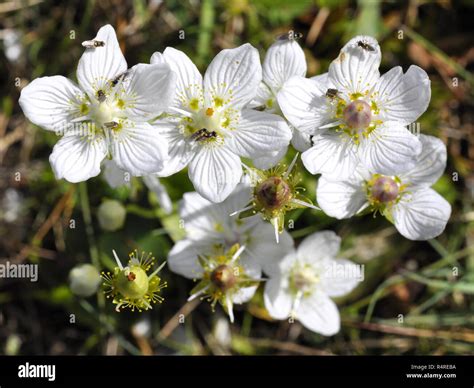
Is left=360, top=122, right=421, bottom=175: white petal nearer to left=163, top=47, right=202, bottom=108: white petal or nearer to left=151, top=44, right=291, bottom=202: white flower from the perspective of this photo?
left=151, top=44, right=291, bottom=202: white flower

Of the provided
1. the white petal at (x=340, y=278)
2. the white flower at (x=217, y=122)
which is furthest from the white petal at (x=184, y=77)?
the white petal at (x=340, y=278)

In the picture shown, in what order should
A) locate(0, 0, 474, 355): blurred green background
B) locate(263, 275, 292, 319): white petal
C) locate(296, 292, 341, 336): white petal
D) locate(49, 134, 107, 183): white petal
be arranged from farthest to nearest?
locate(0, 0, 474, 355): blurred green background, locate(296, 292, 341, 336): white petal, locate(263, 275, 292, 319): white petal, locate(49, 134, 107, 183): white petal

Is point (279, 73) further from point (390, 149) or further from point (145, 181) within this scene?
point (145, 181)

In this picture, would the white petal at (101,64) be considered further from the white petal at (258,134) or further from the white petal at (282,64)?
the white petal at (282,64)

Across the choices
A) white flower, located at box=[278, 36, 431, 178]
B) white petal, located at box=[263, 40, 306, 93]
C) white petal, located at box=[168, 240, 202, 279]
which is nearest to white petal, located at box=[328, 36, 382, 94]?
white flower, located at box=[278, 36, 431, 178]
